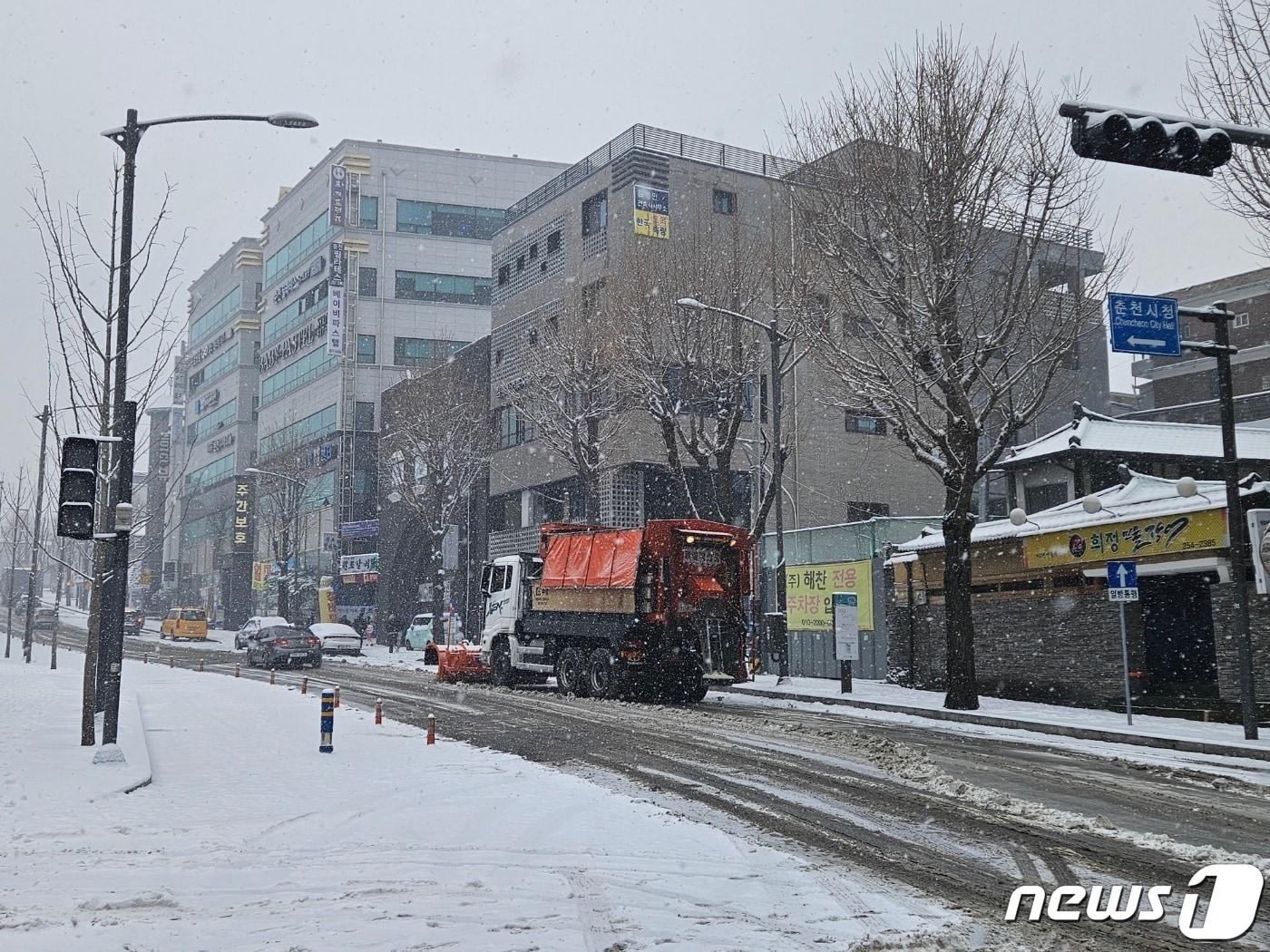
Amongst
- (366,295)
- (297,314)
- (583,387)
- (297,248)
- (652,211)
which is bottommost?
(583,387)

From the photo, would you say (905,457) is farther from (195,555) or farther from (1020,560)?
(195,555)

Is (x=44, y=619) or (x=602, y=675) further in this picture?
(x=44, y=619)

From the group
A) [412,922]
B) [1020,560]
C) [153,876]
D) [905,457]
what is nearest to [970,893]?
[412,922]

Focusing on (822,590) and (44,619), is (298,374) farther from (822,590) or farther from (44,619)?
(822,590)

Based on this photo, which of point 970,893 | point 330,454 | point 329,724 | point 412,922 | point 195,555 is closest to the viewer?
point 412,922

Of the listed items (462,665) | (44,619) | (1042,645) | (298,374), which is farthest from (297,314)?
(1042,645)

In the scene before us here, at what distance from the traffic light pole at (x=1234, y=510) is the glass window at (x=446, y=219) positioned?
59.4 m

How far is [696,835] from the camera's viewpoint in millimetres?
9039

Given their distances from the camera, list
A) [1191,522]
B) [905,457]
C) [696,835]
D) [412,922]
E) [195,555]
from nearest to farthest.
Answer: [412,922]
[696,835]
[1191,522]
[905,457]
[195,555]

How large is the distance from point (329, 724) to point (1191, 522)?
14845 millimetres

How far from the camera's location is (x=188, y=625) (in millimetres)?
60719

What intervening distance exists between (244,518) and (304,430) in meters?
7.77

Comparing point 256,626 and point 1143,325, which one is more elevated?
point 1143,325

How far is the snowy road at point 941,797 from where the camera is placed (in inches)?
303
